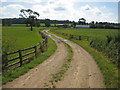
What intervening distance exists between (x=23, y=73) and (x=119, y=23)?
36.8ft

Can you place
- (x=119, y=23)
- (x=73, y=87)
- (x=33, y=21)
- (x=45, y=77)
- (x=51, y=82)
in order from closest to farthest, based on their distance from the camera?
(x=73, y=87), (x=51, y=82), (x=45, y=77), (x=119, y=23), (x=33, y=21)

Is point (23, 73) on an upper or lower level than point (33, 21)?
lower

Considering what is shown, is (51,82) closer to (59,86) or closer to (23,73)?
(59,86)

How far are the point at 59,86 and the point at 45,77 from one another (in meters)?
1.53

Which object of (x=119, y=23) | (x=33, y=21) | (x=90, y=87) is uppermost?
(x=33, y=21)

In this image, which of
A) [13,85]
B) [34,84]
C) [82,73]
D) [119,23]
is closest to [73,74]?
[82,73]

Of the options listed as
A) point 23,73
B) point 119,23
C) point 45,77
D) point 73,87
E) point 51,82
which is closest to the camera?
point 73,87

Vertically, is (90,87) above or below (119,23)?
below

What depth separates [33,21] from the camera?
7000 cm

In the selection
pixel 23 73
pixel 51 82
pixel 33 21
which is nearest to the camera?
pixel 51 82

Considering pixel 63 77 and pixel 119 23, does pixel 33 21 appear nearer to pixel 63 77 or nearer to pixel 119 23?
pixel 119 23

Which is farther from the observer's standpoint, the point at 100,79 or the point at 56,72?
the point at 56,72

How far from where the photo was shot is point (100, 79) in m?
8.04

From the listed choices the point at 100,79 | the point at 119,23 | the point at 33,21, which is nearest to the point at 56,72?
the point at 100,79
